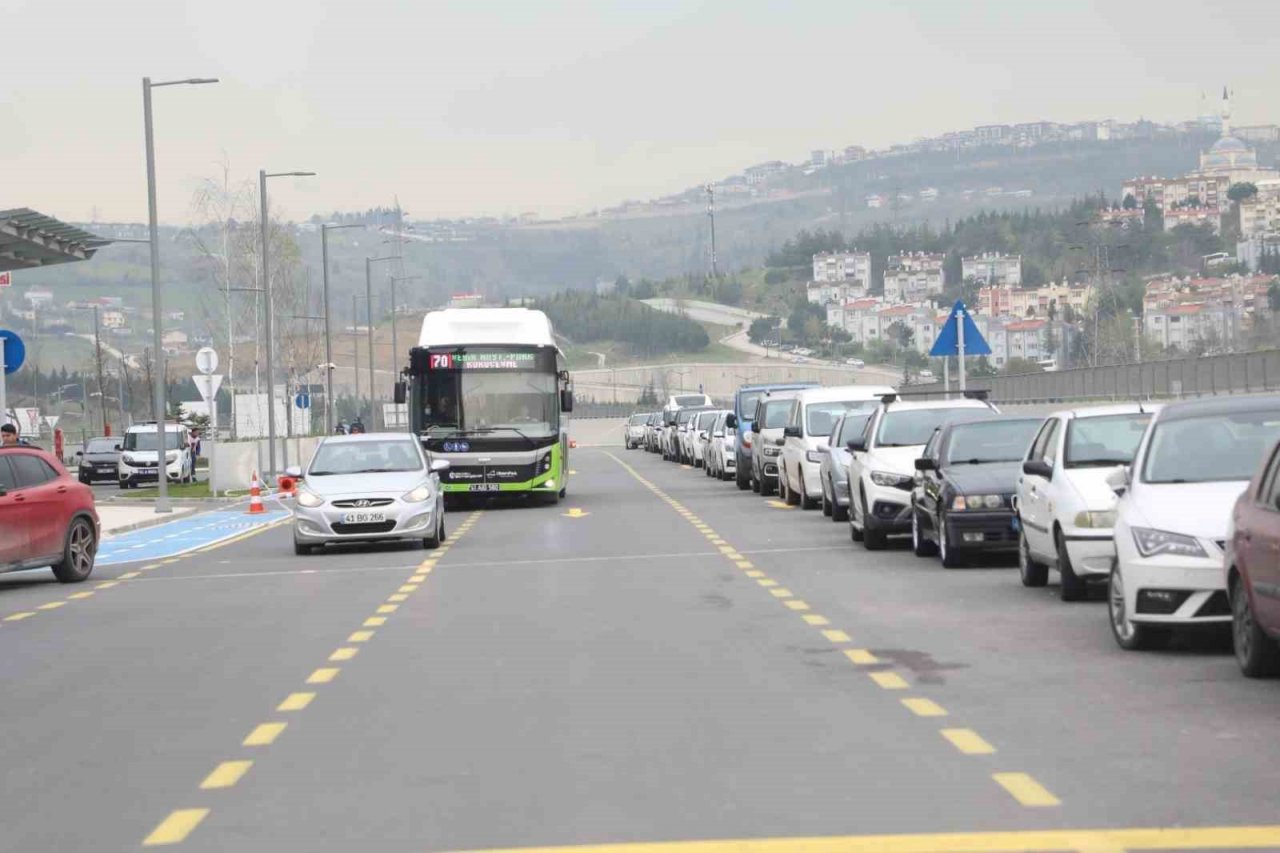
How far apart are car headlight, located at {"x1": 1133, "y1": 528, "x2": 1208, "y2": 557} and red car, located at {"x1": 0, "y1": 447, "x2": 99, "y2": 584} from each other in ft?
42.9

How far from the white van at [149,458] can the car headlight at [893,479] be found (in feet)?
135

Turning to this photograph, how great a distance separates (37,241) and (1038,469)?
Result: 16807 mm

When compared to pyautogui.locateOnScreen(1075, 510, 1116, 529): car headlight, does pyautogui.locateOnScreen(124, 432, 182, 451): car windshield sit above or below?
below

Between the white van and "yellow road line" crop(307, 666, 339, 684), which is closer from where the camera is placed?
"yellow road line" crop(307, 666, 339, 684)

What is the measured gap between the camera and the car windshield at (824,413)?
120 feet

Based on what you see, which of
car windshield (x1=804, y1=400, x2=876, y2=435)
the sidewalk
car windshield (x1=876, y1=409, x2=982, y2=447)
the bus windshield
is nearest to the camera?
car windshield (x1=876, y1=409, x2=982, y2=447)

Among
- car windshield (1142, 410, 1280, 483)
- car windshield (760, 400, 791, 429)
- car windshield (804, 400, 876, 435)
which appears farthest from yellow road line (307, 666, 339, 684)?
car windshield (760, 400, 791, 429)

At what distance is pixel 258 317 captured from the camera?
278 ft

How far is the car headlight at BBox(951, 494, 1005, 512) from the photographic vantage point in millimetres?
21422

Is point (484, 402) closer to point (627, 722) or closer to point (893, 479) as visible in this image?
point (893, 479)

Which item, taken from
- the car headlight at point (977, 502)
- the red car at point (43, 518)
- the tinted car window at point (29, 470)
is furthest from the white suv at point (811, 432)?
the tinted car window at point (29, 470)

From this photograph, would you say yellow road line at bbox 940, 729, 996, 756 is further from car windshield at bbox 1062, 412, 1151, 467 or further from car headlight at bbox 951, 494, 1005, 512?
car headlight at bbox 951, 494, 1005, 512

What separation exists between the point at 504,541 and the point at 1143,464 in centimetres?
1596

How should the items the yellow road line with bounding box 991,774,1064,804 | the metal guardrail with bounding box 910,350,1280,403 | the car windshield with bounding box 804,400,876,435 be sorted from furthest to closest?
the car windshield with bounding box 804,400,876,435
the metal guardrail with bounding box 910,350,1280,403
the yellow road line with bounding box 991,774,1064,804
